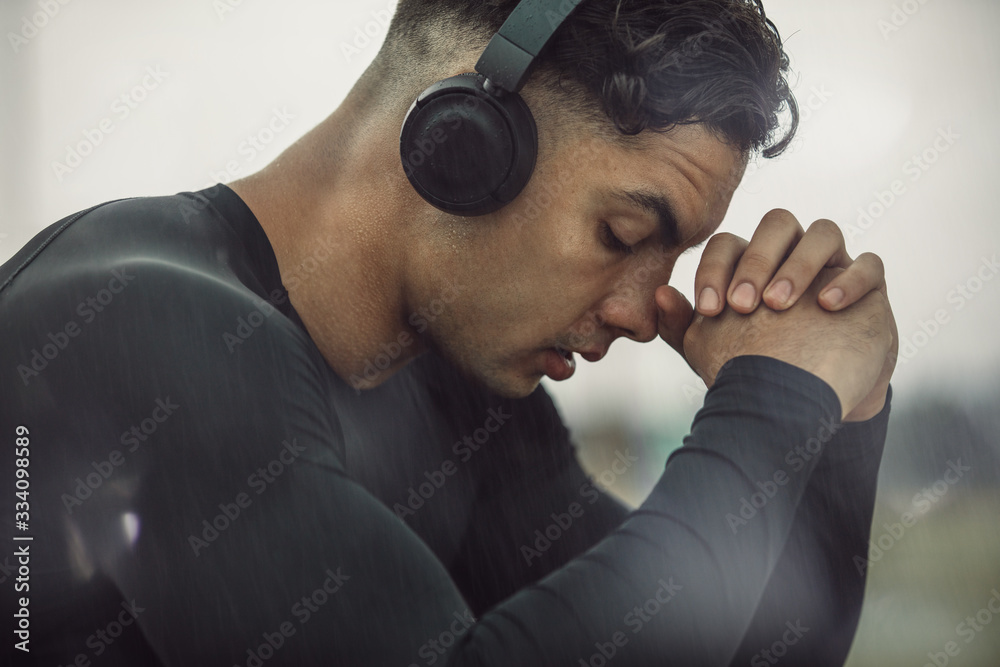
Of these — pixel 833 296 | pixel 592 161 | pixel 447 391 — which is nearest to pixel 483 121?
pixel 592 161

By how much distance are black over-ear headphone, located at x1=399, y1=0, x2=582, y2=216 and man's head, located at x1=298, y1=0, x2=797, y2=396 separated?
0.08 m

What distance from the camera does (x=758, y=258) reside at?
80 centimetres

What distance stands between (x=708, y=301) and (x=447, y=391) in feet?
1.65

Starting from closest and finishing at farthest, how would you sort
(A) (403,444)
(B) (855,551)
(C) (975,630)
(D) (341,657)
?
(D) (341,657)
(B) (855,551)
(A) (403,444)
(C) (975,630)

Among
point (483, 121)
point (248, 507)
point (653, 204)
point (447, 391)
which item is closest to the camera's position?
point (248, 507)

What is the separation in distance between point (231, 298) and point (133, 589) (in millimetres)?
244

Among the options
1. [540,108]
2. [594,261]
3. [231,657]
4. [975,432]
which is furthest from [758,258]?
[975,432]

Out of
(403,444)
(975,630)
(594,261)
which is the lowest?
(403,444)

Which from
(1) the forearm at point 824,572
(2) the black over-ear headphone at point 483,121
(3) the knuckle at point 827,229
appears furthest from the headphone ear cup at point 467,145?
(1) the forearm at point 824,572

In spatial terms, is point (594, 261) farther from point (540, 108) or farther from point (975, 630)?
point (975, 630)

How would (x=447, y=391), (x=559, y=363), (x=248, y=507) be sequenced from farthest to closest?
(x=447, y=391) → (x=559, y=363) → (x=248, y=507)

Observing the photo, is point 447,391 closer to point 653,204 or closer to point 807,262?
point 653,204

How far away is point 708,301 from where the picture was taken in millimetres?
786

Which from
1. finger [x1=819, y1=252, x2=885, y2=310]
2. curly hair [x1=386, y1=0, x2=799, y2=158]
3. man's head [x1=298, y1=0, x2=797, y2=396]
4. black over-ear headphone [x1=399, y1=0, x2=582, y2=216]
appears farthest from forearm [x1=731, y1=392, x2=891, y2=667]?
black over-ear headphone [x1=399, y1=0, x2=582, y2=216]
